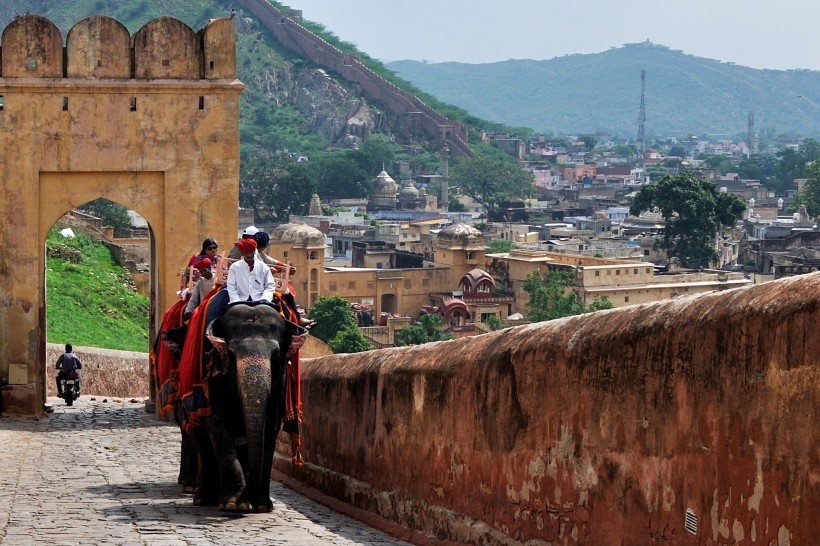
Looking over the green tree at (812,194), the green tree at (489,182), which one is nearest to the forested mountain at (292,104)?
the green tree at (489,182)

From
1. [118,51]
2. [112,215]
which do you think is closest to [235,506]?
[118,51]

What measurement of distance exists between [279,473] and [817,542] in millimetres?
5977

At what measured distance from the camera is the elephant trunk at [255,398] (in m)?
6.55

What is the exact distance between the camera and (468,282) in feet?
188

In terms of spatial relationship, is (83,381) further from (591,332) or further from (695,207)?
(695,207)

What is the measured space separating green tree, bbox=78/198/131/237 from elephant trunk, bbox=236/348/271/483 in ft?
137

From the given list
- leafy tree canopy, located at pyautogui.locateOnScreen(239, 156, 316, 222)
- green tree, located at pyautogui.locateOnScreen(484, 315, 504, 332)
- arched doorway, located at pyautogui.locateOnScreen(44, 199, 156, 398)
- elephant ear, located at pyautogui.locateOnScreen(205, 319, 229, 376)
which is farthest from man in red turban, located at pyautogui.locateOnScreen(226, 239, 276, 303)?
leafy tree canopy, located at pyautogui.locateOnScreen(239, 156, 316, 222)

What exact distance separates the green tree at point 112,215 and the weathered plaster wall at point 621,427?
138ft

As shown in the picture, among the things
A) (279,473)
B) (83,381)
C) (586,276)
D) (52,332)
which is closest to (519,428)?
(279,473)

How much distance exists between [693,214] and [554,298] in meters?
16.2

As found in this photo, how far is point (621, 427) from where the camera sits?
483 centimetres

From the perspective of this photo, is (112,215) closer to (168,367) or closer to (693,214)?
(693,214)

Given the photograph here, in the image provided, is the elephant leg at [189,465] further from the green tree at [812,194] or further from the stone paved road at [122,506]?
the green tree at [812,194]

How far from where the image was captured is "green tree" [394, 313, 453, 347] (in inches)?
2002
